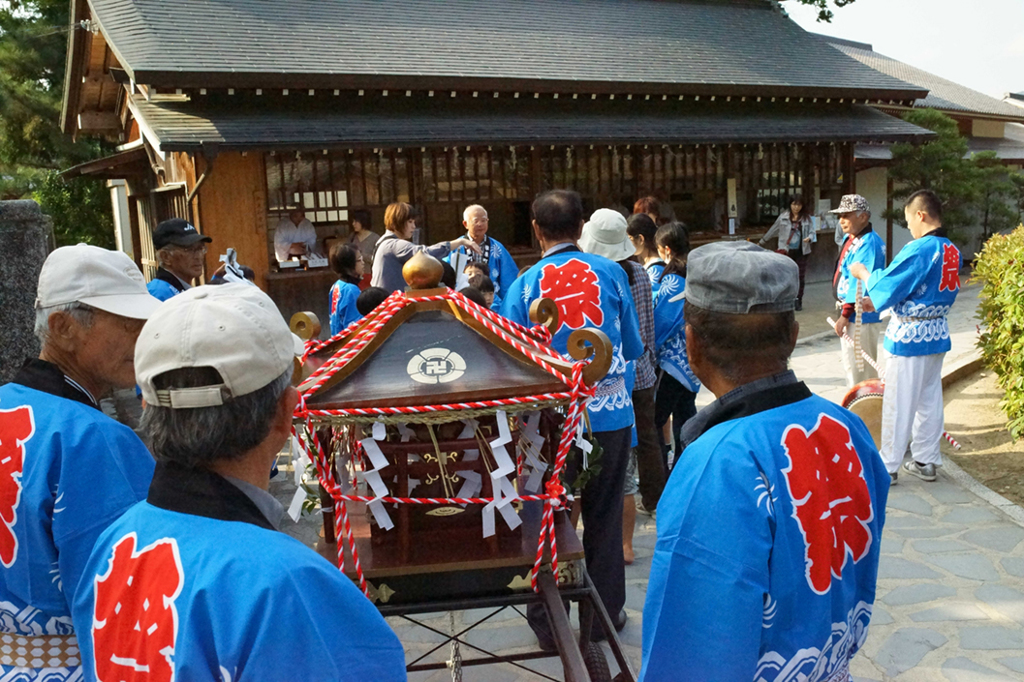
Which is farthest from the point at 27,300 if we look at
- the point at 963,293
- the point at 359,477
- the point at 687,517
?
the point at 963,293

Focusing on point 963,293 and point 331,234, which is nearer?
point 331,234

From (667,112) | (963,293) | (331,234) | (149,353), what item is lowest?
(963,293)

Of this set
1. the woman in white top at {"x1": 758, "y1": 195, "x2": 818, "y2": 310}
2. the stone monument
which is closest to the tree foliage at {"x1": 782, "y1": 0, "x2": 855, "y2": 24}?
the woman in white top at {"x1": 758, "y1": 195, "x2": 818, "y2": 310}

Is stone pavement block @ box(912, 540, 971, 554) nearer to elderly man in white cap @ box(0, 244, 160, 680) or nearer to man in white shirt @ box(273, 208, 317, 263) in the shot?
elderly man in white cap @ box(0, 244, 160, 680)

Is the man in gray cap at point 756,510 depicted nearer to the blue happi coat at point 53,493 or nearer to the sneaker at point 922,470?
the blue happi coat at point 53,493

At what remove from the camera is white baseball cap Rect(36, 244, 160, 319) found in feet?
6.20

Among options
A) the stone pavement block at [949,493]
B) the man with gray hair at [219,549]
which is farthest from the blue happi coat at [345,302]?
the man with gray hair at [219,549]

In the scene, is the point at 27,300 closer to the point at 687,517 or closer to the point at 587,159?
the point at 687,517

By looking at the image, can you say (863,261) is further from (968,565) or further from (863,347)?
(968,565)

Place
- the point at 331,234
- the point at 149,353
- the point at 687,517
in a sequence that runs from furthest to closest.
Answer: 1. the point at 331,234
2. the point at 687,517
3. the point at 149,353

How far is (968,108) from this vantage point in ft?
71.0

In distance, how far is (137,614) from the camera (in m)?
1.21

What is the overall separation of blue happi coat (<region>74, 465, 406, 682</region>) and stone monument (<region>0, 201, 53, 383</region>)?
291 centimetres

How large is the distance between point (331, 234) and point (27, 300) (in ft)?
30.8
